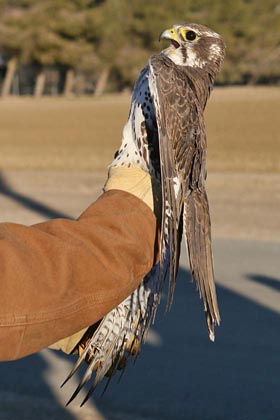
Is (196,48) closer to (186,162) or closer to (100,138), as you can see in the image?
(186,162)

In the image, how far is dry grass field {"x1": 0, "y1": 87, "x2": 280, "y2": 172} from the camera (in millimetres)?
22688

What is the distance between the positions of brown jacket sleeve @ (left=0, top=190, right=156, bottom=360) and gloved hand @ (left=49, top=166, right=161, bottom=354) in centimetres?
20

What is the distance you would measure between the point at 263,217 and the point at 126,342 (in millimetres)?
10830

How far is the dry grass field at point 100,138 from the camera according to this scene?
22.7 meters

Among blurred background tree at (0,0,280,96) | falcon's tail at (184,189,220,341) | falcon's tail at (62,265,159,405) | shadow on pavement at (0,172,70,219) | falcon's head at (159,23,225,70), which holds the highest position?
falcon's head at (159,23,225,70)

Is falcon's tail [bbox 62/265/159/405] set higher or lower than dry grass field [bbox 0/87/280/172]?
higher

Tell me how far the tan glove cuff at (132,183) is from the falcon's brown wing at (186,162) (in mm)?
50

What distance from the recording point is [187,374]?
6.50m

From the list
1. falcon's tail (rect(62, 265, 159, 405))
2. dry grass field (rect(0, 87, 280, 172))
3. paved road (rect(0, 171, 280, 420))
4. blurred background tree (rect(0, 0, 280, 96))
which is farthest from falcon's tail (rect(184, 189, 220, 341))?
blurred background tree (rect(0, 0, 280, 96))

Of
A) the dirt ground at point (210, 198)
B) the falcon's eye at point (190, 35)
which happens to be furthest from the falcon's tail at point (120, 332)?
the dirt ground at point (210, 198)

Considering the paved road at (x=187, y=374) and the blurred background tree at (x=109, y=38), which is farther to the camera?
the blurred background tree at (x=109, y=38)

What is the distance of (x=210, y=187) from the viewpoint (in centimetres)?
1688

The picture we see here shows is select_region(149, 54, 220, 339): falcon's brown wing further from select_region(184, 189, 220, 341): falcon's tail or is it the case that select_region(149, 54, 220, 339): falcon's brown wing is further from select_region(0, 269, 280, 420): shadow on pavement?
select_region(0, 269, 280, 420): shadow on pavement

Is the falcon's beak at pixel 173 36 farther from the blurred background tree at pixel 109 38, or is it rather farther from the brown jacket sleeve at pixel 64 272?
A: the blurred background tree at pixel 109 38
